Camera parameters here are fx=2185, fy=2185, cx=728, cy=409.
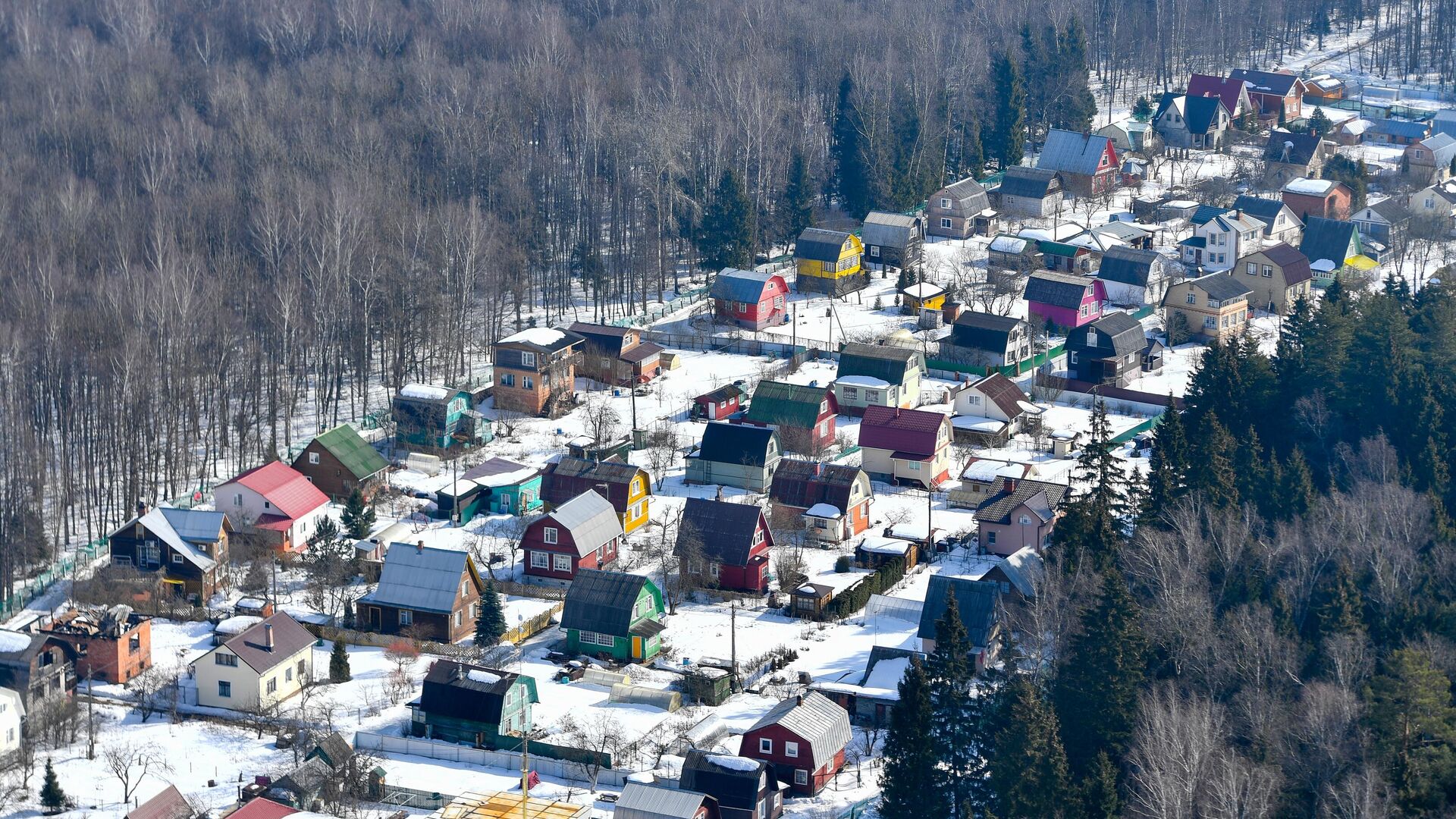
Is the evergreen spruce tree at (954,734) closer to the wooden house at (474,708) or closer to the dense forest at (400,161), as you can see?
the wooden house at (474,708)

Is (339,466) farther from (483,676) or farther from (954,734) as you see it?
(954,734)

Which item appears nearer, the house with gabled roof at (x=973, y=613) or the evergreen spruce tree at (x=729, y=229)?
the house with gabled roof at (x=973, y=613)

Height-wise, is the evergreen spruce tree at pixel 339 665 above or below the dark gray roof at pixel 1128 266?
below

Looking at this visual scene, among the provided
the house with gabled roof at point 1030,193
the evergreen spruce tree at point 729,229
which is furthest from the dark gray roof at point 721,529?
the house with gabled roof at point 1030,193

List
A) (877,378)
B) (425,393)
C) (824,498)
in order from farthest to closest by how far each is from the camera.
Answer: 1. (877,378)
2. (425,393)
3. (824,498)

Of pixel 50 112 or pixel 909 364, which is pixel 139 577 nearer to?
pixel 909 364

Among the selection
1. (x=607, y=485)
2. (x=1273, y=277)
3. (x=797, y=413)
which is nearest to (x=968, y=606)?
(x=607, y=485)

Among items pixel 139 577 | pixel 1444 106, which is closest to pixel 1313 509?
pixel 139 577
